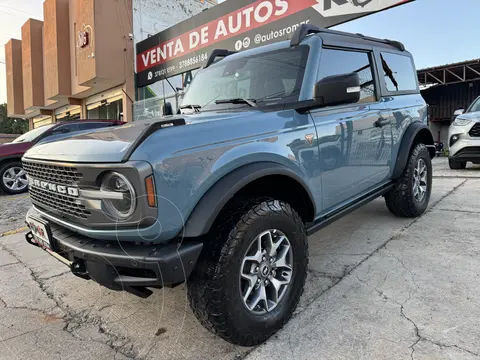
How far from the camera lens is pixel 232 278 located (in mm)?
1777

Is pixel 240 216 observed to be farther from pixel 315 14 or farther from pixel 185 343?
pixel 315 14

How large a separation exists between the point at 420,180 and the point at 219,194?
3.46m

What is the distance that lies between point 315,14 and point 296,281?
7326mm

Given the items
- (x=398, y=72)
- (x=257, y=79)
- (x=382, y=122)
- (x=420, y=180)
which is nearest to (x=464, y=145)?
(x=420, y=180)

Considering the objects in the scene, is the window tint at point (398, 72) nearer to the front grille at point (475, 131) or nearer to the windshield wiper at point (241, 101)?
the windshield wiper at point (241, 101)

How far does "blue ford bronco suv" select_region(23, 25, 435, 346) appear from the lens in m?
1.64

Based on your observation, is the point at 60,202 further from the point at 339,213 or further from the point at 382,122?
the point at 382,122

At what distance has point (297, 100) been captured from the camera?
2.45 metres

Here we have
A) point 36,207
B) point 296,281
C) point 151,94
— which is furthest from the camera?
point 151,94

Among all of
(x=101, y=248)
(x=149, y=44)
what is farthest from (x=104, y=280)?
(x=149, y=44)

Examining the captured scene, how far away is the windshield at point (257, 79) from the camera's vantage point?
8.44ft

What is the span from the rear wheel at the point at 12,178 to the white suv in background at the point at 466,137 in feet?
32.5

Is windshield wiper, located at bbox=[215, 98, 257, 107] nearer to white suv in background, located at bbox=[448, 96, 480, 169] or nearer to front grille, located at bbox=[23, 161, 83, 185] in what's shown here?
front grille, located at bbox=[23, 161, 83, 185]

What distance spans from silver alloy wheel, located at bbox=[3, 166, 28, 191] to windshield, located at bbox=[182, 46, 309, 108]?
6206mm
